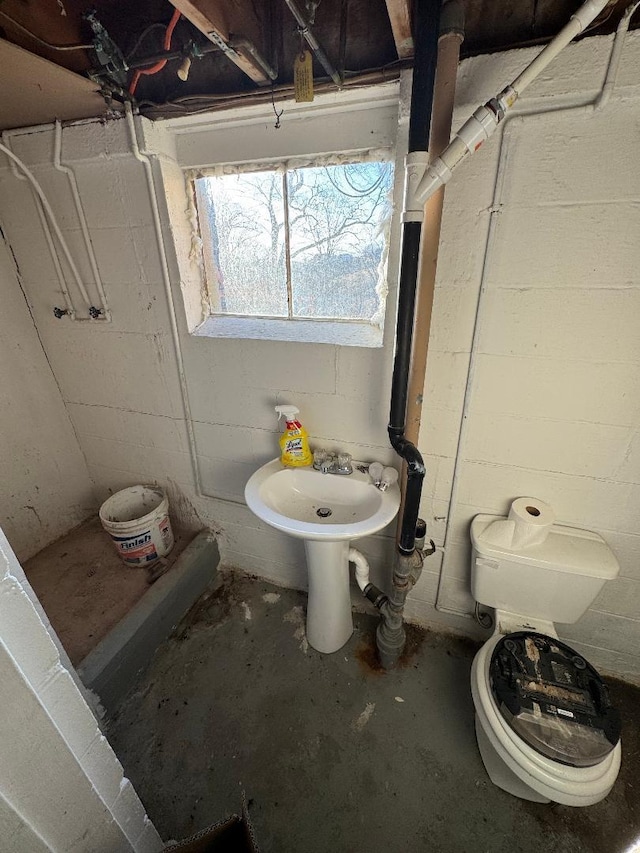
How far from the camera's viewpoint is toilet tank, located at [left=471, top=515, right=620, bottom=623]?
4.01ft

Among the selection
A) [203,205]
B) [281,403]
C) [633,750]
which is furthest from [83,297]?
[633,750]

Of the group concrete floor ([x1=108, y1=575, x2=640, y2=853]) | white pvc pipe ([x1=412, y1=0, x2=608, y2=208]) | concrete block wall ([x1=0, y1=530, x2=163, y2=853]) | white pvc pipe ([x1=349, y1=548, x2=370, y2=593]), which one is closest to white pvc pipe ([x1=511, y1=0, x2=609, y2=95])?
white pvc pipe ([x1=412, y1=0, x2=608, y2=208])

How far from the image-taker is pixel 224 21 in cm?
92

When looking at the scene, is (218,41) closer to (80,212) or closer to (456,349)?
(80,212)

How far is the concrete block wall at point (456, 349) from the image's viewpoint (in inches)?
39.5

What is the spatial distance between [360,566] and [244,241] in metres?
1.42

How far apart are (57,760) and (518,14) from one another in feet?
6.09

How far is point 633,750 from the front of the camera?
1316 millimetres

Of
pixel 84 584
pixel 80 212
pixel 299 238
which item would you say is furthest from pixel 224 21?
pixel 84 584

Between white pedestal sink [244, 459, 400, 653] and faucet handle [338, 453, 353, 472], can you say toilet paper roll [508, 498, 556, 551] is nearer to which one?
white pedestal sink [244, 459, 400, 653]

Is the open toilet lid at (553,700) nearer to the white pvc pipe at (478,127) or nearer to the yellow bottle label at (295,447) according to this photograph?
the yellow bottle label at (295,447)

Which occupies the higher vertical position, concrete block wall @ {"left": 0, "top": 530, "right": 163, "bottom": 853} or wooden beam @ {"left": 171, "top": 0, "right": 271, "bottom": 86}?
wooden beam @ {"left": 171, "top": 0, "right": 271, "bottom": 86}

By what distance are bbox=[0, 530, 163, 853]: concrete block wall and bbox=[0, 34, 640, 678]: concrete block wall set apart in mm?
1106

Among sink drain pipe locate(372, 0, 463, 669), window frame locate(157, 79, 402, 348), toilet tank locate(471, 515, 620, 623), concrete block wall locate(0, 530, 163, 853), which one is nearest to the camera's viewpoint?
concrete block wall locate(0, 530, 163, 853)
